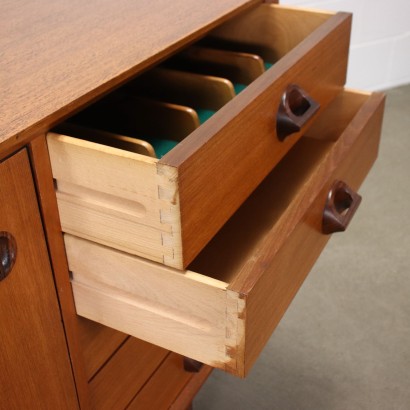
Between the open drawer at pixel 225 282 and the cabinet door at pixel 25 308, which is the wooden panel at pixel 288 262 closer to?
the open drawer at pixel 225 282

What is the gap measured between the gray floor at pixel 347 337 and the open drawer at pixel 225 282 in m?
0.51

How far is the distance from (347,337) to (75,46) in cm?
89

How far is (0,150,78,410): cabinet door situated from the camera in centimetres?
57

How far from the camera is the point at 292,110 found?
80cm

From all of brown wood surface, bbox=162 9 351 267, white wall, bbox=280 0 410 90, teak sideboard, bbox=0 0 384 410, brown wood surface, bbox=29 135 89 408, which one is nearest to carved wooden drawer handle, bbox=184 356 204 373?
teak sideboard, bbox=0 0 384 410

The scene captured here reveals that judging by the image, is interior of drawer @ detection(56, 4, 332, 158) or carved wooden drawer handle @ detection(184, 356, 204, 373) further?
carved wooden drawer handle @ detection(184, 356, 204, 373)

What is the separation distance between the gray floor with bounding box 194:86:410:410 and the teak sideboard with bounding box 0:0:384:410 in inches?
15.7

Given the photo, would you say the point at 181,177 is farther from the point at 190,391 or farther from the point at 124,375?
the point at 190,391

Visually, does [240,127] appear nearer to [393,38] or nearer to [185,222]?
[185,222]

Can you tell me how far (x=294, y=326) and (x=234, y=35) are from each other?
2.18ft

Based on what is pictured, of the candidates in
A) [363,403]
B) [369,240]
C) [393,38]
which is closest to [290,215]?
[363,403]

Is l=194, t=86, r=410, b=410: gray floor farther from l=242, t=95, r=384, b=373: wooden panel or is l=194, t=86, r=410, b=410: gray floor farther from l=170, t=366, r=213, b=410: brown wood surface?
l=242, t=95, r=384, b=373: wooden panel

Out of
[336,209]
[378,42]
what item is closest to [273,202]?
[336,209]

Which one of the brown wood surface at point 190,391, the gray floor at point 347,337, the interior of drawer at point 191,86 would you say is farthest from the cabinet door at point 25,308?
the gray floor at point 347,337
